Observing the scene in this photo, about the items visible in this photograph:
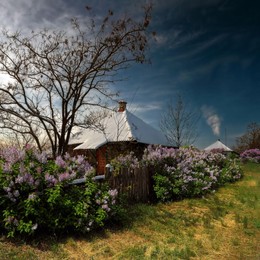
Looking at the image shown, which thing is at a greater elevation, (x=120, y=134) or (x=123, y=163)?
(x=120, y=134)

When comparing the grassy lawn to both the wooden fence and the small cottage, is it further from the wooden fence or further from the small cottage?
the small cottage

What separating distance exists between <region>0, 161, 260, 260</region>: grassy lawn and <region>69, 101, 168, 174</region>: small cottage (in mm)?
9440

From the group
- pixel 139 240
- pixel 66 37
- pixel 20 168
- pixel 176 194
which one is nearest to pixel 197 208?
pixel 176 194

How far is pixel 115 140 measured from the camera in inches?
798

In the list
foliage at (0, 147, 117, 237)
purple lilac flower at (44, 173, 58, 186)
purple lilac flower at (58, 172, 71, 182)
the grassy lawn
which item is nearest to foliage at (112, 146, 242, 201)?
the grassy lawn

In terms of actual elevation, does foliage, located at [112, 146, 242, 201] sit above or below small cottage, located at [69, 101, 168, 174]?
below

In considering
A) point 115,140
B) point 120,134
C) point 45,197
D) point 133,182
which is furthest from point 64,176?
point 120,134

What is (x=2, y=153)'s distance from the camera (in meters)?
6.91

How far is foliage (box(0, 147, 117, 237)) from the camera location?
19.5 ft

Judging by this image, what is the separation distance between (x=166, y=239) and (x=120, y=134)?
557 inches

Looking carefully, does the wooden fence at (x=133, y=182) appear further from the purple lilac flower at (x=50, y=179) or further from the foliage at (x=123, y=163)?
the purple lilac flower at (x=50, y=179)

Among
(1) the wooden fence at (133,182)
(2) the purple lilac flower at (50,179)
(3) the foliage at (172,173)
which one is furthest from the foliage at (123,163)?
(2) the purple lilac flower at (50,179)

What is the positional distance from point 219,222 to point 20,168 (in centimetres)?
575

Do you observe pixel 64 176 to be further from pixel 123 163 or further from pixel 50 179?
pixel 123 163
